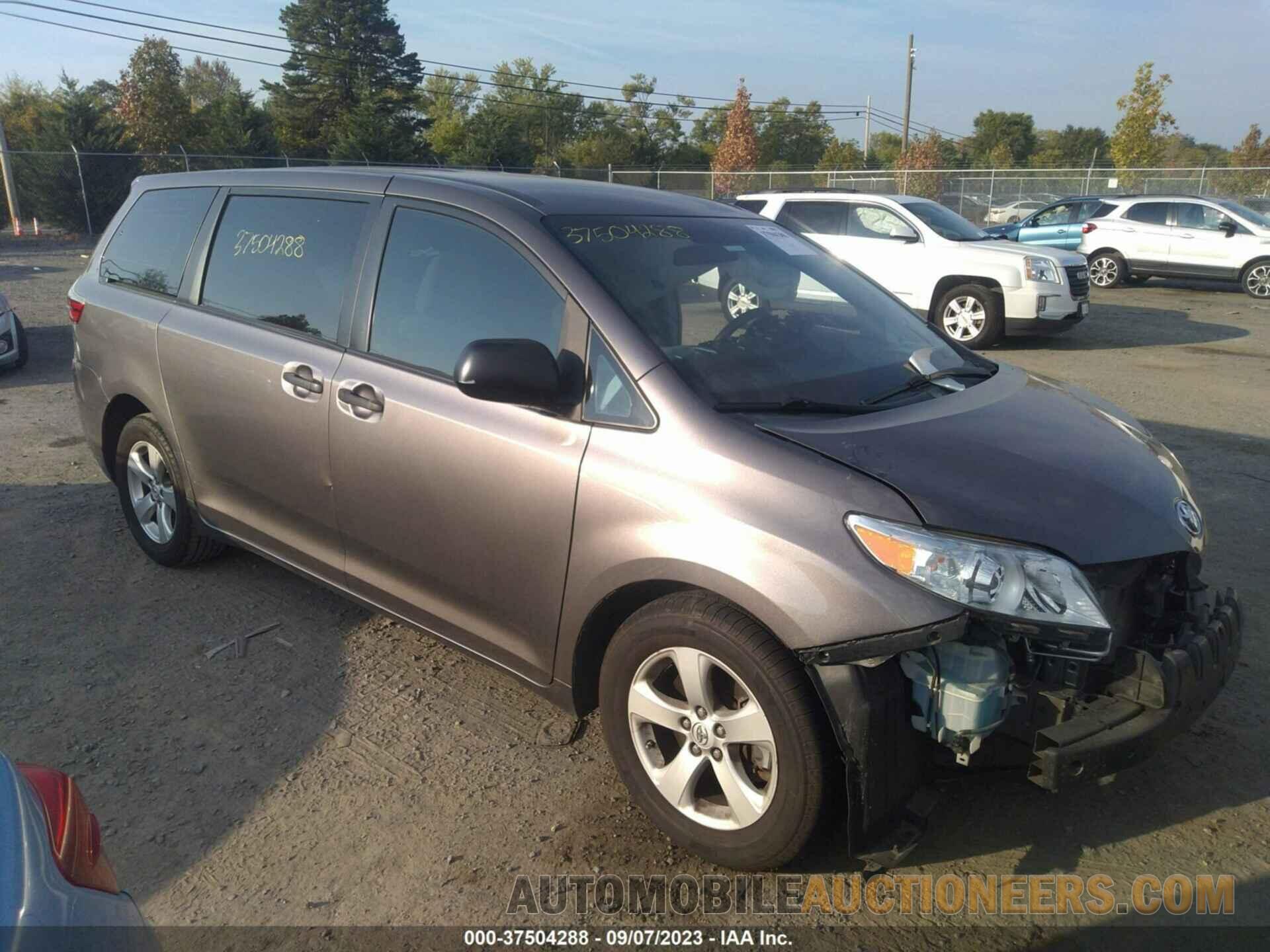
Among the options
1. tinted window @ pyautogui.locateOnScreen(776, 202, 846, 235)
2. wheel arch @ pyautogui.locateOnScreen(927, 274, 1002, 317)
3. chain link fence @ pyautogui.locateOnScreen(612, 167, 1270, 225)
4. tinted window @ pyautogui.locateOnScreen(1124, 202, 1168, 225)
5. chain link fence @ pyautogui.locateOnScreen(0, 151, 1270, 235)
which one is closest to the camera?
wheel arch @ pyautogui.locateOnScreen(927, 274, 1002, 317)

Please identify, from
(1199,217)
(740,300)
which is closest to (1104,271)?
(1199,217)

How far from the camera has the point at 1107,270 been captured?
701 inches

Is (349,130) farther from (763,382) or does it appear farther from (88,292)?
(763,382)

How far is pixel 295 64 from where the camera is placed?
49.2 metres

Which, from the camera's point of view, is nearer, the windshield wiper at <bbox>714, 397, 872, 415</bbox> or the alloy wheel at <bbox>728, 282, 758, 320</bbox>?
the windshield wiper at <bbox>714, 397, 872, 415</bbox>

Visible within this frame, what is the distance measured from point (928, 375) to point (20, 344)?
31.1ft

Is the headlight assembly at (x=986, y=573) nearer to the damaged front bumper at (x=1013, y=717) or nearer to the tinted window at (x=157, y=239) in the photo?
the damaged front bumper at (x=1013, y=717)

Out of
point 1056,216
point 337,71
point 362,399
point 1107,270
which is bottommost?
point 362,399

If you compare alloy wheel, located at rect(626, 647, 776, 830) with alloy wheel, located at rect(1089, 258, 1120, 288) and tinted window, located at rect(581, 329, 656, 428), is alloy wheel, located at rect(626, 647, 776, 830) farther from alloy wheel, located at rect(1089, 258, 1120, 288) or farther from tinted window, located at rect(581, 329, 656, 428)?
alloy wheel, located at rect(1089, 258, 1120, 288)

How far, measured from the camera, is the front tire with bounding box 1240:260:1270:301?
1608 cm

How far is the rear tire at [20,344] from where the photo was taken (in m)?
9.43

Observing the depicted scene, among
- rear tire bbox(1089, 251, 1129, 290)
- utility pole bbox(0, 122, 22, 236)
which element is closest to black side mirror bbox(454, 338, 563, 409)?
rear tire bbox(1089, 251, 1129, 290)

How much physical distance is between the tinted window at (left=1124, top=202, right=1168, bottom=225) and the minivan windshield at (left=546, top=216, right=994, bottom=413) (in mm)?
15828

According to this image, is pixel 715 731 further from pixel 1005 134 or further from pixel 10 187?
pixel 1005 134
